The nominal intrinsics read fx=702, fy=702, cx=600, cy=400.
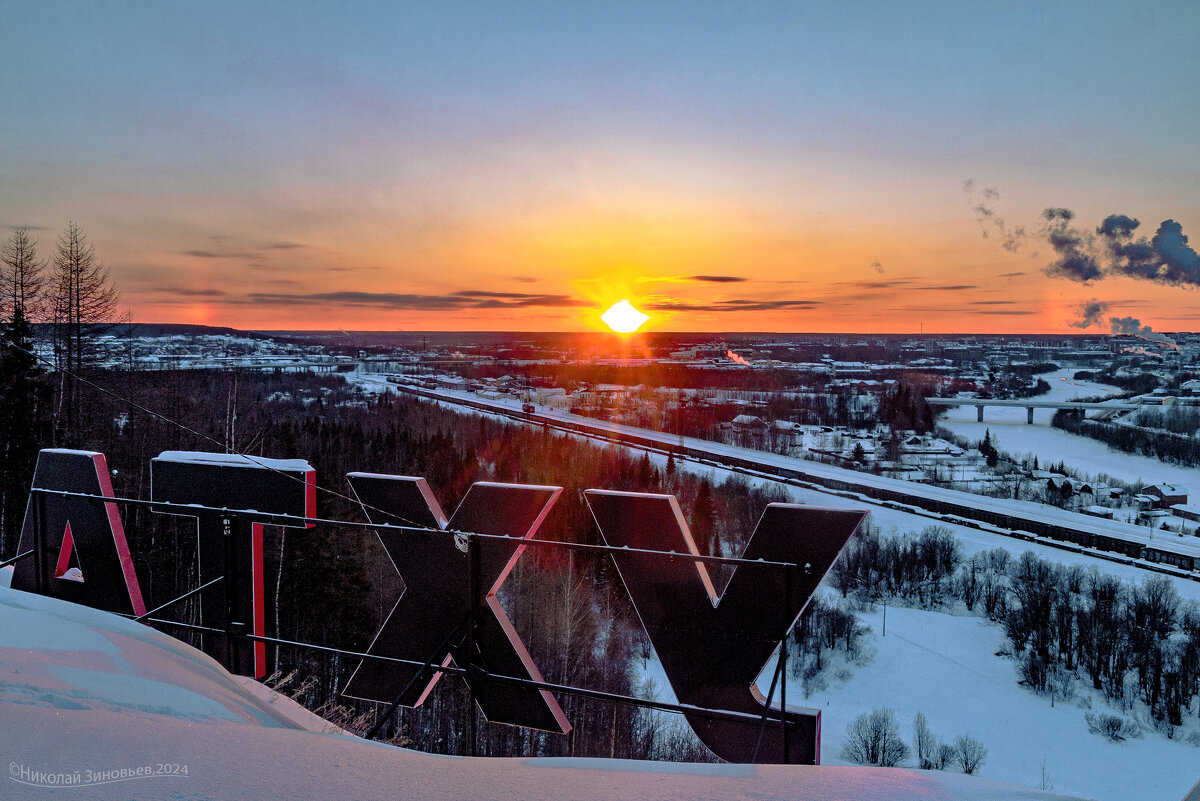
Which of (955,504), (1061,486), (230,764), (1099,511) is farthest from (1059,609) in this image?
(230,764)

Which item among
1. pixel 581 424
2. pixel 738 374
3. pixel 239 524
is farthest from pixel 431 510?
pixel 738 374

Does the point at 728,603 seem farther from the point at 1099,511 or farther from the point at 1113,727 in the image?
the point at 1099,511

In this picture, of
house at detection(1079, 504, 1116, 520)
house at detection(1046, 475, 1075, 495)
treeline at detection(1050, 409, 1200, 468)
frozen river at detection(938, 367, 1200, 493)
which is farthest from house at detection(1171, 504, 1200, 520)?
treeline at detection(1050, 409, 1200, 468)

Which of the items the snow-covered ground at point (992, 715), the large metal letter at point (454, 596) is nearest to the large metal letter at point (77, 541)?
the large metal letter at point (454, 596)

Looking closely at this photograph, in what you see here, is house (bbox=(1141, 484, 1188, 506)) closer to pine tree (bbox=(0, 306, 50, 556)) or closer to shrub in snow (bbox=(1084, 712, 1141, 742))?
shrub in snow (bbox=(1084, 712, 1141, 742))

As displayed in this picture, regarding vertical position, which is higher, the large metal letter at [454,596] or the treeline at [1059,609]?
the large metal letter at [454,596]

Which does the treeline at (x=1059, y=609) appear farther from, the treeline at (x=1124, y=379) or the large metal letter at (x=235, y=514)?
the treeline at (x=1124, y=379)

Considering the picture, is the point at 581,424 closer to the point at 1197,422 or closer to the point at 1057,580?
the point at 1057,580
